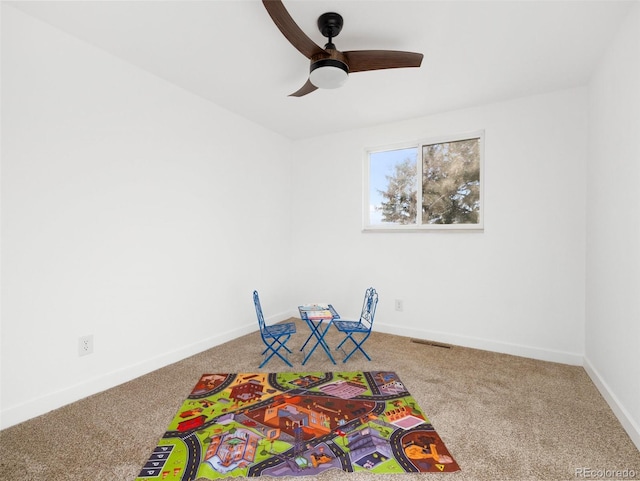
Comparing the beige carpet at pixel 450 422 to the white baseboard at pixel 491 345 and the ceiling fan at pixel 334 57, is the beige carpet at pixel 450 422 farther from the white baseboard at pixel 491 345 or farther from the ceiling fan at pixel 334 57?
the ceiling fan at pixel 334 57

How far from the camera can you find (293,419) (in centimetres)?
218

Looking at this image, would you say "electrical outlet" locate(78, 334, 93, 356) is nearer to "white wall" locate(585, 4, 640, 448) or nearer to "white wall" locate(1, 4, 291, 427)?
"white wall" locate(1, 4, 291, 427)

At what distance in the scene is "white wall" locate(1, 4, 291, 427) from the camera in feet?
6.98

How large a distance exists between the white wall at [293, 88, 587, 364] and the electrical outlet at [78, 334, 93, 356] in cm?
282

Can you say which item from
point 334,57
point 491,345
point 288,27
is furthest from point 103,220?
point 491,345

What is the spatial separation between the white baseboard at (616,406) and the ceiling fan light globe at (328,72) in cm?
282

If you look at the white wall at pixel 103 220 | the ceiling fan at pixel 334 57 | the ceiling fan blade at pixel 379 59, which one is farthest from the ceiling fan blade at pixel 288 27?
the white wall at pixel 103 220

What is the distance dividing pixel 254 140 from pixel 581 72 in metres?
3.35

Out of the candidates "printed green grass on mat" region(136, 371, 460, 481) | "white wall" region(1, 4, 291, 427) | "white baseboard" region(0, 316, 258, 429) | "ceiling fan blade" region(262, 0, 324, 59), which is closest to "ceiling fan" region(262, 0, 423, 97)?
"ceiling fan blade" region(262, 0, 324, 59)

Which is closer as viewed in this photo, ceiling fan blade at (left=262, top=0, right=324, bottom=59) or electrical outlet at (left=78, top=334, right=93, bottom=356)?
ceiling fan blade at (left=262, top=0, right=324, bottom=59)

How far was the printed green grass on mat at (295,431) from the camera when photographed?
5.70 feet

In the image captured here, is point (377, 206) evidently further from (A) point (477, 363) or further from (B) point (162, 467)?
(B) point (162, 467)

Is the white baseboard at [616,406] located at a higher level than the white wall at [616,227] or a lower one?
lower

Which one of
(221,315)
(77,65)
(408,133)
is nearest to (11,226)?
(77,65)
